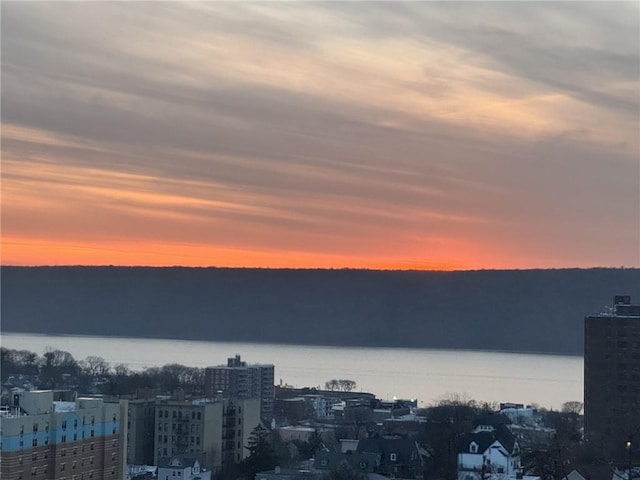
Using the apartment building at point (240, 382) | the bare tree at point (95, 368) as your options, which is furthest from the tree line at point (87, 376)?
the apartment building at point (240, 382)

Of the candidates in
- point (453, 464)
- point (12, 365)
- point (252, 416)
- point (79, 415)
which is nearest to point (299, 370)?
point (12, 365)

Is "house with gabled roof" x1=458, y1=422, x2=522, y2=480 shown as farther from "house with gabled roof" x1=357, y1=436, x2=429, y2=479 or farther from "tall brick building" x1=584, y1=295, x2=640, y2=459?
"tall brick building" x1=584, y1=295, x2=640, y2=459

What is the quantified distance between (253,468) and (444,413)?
10.3m

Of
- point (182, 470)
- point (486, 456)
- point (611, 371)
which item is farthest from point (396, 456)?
point (611, 371)

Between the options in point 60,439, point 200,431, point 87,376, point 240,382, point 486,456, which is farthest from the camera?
point 87,376

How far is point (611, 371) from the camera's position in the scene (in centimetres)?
2314

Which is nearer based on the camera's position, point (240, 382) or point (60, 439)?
point (60, 439)

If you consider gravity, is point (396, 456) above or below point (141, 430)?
below

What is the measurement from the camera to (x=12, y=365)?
154 feet

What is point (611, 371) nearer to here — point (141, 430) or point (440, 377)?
point (141, 430)

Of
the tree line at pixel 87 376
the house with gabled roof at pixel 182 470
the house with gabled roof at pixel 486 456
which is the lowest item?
the house with gabled roof at pixel 182 470

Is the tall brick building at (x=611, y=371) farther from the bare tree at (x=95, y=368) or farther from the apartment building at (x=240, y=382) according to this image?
the bare tree at (x=95, y=368)

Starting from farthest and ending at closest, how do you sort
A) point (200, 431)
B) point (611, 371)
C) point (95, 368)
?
point (95, 368) < point (611, 371) < point (200, 431)

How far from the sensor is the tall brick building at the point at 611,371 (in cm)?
2233
